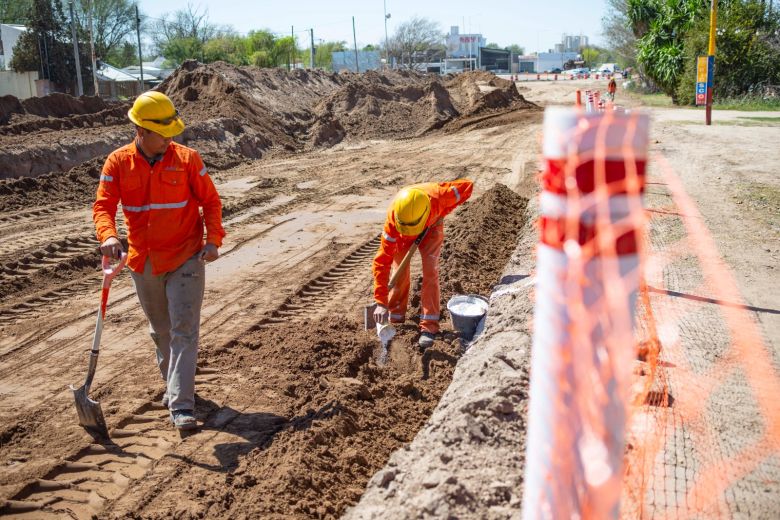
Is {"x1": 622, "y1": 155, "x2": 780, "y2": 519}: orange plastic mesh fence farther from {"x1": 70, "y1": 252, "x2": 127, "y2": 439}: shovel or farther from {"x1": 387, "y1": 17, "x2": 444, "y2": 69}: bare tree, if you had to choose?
{"x1": 387, "y1": 17, "x2": 444, "y2": 69}: bare tree

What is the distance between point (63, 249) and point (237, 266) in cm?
250

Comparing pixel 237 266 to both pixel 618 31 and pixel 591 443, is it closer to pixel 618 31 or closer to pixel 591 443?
pixel 591 443

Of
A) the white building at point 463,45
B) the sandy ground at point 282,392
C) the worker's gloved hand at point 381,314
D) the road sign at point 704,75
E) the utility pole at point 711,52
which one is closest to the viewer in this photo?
the sandy ground at point 282,392

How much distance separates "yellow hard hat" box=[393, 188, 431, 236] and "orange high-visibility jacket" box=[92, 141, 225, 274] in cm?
155

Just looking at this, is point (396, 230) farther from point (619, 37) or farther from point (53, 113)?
point (619, 37)

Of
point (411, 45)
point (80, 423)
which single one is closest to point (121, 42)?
point (411, 45)

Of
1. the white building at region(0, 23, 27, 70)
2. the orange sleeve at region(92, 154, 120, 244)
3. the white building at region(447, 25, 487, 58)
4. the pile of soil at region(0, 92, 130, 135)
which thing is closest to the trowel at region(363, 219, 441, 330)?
the orange sleeve at region(92, 154, 120, 244)

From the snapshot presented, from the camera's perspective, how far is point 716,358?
4402 mm

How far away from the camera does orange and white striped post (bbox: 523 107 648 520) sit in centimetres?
144

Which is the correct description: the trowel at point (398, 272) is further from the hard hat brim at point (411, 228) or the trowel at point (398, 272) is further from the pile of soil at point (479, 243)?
the pile of soil at point (479, 243)

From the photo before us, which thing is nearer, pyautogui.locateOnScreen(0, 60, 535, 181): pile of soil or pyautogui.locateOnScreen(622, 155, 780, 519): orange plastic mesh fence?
pyautogui.locateOnScreen(622, 155, 780, 519): orange plastic mesh fence

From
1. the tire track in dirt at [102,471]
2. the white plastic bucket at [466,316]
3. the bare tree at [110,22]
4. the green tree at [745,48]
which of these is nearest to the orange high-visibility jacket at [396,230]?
the white plastic bucket at [466,316]

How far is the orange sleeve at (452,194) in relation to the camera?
5879 mm

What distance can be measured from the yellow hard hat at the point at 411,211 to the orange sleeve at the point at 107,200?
209cm
